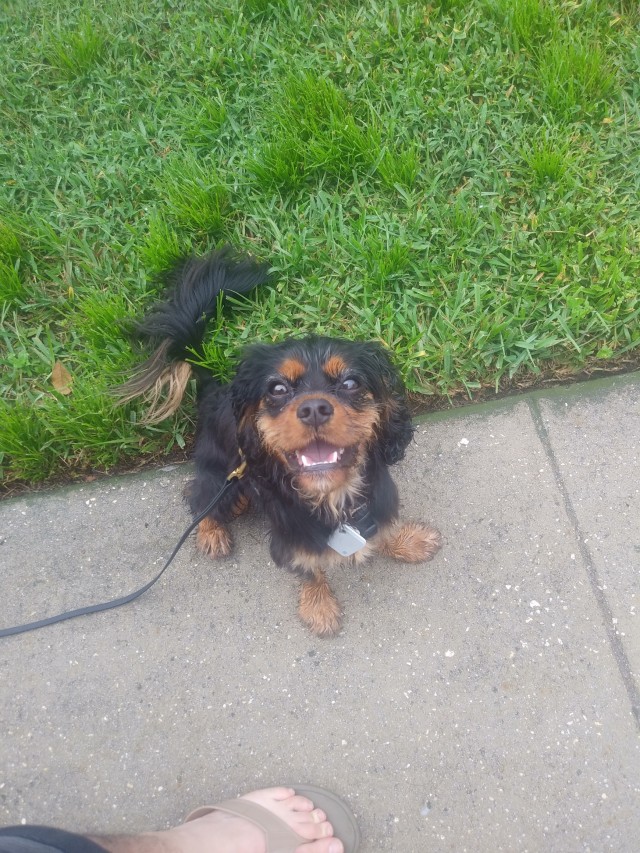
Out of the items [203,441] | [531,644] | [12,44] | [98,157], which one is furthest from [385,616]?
[12,44]

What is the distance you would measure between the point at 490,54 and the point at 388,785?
359 cm

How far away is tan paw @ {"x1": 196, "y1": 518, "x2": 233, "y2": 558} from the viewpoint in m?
2.56

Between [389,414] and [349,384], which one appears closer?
[349,384]

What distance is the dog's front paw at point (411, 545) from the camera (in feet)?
8.03

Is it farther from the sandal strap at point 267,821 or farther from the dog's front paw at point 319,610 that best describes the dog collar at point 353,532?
the sandal strap at point 267,821

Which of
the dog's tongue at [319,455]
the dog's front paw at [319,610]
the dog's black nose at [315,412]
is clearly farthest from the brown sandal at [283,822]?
the dog's black nose at [315,412]

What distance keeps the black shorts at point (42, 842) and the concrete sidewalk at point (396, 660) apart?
26.8 inches

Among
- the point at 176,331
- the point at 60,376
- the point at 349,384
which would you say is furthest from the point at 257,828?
the point at 60,376

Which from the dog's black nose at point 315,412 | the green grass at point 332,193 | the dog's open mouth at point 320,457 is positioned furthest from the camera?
the green grass at point 332,193

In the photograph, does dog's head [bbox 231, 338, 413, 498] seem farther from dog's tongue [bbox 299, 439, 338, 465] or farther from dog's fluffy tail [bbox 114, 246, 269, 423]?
dog's fluffy tail [bbox 114, 246, 269, 423]

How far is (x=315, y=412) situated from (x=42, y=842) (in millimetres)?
1298

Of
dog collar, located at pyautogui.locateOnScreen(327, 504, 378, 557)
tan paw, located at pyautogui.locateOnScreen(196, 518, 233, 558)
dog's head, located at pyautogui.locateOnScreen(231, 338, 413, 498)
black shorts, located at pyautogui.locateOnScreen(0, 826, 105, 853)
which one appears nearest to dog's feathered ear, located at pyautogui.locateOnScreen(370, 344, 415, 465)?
dog's head, located at pyautogui.locateOnScreen(231, 338, 413, 498)

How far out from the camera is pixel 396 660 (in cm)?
230

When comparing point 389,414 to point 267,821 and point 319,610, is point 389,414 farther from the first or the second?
point 267,821
